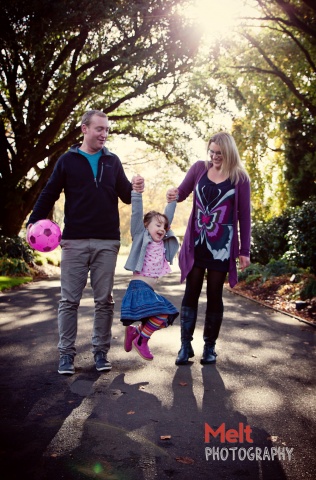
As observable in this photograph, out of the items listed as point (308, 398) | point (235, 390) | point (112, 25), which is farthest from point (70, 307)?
point (112, 25)

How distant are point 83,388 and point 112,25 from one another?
12.0 meters

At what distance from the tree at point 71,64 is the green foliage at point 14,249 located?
1099 mm

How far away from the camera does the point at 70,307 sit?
479cm

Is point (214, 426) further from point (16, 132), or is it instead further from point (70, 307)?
point (16, 132)

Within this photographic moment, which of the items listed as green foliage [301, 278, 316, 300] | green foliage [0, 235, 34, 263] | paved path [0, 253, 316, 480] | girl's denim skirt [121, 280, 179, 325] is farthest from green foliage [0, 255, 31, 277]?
girl's denim skirt [121, 280, 179, 325]

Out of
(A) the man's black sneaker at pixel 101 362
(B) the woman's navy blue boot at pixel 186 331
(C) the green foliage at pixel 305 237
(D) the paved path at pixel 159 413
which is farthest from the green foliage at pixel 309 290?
(A) the man's black sneaker at pixel 101 362

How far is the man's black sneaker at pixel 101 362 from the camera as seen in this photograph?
15.8 feet

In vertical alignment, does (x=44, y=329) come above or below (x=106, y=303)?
below

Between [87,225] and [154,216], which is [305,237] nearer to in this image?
[154,216]

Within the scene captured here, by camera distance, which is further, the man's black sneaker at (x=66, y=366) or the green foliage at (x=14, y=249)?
the green foliage at (x=14, y=249)

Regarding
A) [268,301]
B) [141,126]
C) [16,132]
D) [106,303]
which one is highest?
[141,126]

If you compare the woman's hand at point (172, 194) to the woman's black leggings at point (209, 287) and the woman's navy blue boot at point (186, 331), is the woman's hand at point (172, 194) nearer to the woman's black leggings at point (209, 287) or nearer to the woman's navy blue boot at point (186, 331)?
the woman's black leggings at point (209, 287)

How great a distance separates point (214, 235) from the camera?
511cm

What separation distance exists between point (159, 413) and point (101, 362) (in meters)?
1.24
